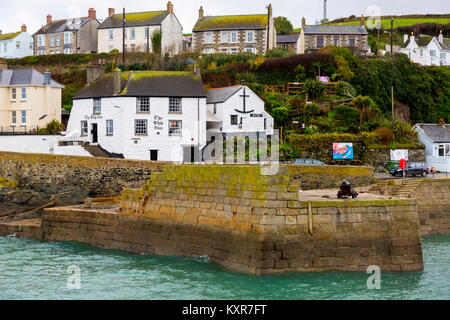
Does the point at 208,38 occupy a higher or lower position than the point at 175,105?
higher

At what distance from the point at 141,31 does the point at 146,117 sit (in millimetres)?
23799

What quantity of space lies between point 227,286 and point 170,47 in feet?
150

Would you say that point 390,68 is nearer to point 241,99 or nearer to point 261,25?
point 261,25

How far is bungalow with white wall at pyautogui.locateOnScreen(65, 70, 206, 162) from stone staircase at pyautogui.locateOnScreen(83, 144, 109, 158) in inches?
14.3

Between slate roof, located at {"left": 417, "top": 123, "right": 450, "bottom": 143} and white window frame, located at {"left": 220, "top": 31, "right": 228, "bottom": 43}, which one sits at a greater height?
white window frame, located at {"left": 220, "top": 31, "right": 228, "bottom": 43}

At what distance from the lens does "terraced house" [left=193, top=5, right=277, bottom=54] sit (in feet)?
190

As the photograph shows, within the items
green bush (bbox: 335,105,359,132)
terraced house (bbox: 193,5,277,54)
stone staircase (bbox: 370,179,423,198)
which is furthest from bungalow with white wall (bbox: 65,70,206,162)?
terraced house (bbox: 193,5,277,54)

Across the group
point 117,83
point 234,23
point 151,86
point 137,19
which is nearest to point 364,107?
point 151,86

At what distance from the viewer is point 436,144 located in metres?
40.0

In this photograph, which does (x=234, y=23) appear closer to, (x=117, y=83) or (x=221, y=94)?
(x=221, y=94)

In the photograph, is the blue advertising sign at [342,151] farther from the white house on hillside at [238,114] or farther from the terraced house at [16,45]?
the terraced house at [16,45]

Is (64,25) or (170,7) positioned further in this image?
(64,25)

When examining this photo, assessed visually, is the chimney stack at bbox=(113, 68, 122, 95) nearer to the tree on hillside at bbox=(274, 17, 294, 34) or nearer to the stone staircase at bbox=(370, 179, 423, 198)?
the stone staircase at bbox=(370, 179, 423, 198)

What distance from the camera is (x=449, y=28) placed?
86.9m
